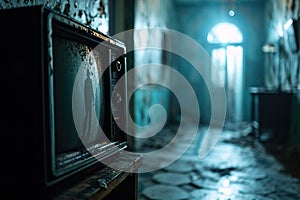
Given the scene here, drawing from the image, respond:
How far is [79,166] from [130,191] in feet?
1.17

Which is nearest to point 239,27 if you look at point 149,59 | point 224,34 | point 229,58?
point 224,34

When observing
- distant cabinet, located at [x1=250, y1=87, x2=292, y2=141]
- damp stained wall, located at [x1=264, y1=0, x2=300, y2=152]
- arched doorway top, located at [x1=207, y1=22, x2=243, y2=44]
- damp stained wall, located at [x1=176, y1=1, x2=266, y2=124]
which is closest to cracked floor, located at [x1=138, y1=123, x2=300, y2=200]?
distant cabinet, located at [x1=250, y1=87, x2=292, y2=141]

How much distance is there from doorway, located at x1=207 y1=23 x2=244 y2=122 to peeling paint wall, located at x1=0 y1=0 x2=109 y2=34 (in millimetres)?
5656

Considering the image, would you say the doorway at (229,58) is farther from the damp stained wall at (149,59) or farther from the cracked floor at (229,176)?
the cracked floor at (229,176)

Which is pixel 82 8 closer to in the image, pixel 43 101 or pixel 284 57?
pixel 43 101

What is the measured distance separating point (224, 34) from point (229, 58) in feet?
2.05

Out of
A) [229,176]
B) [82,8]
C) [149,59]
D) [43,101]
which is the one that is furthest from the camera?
[149,59]

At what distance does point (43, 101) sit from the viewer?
1.95ft

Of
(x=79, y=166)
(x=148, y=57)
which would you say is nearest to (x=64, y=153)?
(x=79, y=166)

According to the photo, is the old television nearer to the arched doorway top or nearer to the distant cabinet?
the distant cabinet

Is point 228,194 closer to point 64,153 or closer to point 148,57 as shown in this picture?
point 64,153

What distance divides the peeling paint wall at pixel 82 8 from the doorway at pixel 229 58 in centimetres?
566

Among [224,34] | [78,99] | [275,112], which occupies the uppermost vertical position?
[224,34]

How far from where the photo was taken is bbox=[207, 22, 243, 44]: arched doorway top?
22.9ft
